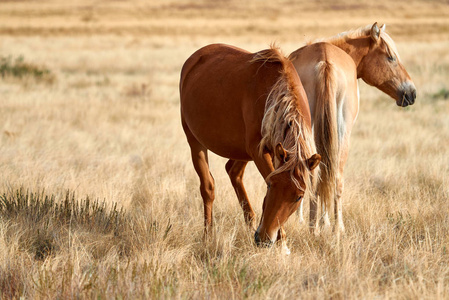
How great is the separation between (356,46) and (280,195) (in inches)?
109

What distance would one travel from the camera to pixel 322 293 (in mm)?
3021

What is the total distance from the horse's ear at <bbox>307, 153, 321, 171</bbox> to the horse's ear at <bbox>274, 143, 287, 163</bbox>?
0.14 meters

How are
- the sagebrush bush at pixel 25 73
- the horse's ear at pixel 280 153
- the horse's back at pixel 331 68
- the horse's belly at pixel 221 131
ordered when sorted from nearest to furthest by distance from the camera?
the horse's ear at pixel 280 153, the horse's belly at pixel 221 131, the horse's back at pixel 331 68, the sagebrush bush at pixel 25 73

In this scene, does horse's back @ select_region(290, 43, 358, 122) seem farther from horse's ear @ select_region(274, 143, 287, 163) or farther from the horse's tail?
horse's ear @ select_region(274, 143, 287, 163)

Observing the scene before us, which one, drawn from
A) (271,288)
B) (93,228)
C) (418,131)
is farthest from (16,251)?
(418,131)

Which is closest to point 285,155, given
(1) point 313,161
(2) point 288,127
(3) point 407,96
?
(1) point 313,161

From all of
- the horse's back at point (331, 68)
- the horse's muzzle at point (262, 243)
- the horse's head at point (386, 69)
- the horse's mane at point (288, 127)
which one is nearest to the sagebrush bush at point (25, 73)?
the horse's head at point (386, 69)

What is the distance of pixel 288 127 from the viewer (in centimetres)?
338

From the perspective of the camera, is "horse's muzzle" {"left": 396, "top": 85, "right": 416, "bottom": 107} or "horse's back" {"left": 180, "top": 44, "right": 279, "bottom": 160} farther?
"horse's muzzle" {"left": 396, "top": 85, "right": 416, "bottom": 107}

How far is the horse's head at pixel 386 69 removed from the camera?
17.6 feet

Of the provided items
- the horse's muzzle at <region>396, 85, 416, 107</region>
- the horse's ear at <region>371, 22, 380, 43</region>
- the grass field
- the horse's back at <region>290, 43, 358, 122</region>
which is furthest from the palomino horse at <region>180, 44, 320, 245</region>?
the horse's muzzle at <region>396, 85, 416, 107</region>

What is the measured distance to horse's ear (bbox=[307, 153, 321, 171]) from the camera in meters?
3.10

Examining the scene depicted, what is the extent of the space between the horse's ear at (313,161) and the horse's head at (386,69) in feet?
8.70

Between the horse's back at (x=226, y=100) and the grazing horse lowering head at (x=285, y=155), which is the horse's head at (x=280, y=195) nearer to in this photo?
the grazing horse lowering head at (x=285, y=155)
